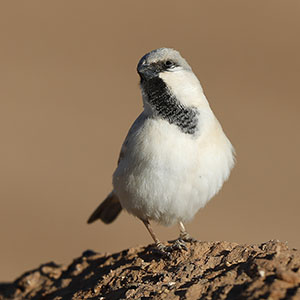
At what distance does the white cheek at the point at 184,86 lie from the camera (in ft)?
22.4

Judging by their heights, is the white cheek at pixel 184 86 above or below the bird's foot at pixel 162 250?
above

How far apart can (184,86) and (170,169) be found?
91 centimetres

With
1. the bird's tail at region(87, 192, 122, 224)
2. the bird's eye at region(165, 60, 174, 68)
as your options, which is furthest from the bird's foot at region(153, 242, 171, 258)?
the bird's tail at region(87, 192, 122, 224)

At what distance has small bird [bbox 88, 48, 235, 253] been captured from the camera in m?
6.77

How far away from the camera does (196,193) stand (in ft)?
23.3

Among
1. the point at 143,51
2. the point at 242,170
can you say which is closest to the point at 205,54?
the point at 143,51

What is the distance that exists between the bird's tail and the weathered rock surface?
4.23 ft

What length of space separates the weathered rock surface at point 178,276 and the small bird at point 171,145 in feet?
1.22

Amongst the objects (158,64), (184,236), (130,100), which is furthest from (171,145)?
(130,100)

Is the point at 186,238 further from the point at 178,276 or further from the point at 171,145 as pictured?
the point at 178,276

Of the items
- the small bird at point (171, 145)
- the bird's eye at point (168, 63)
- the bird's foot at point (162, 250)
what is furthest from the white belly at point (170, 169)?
the bird's eye at point (168, 63)

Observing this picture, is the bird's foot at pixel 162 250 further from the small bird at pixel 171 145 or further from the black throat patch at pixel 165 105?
the black throat patch at pixel 165 105

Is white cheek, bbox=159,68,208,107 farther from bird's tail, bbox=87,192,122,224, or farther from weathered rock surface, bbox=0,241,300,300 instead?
bird's tail, bbox=87,192,122,224

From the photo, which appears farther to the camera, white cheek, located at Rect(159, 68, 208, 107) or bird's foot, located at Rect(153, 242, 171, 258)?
white cheek, located at Rect(159, 68, 208, 107)
